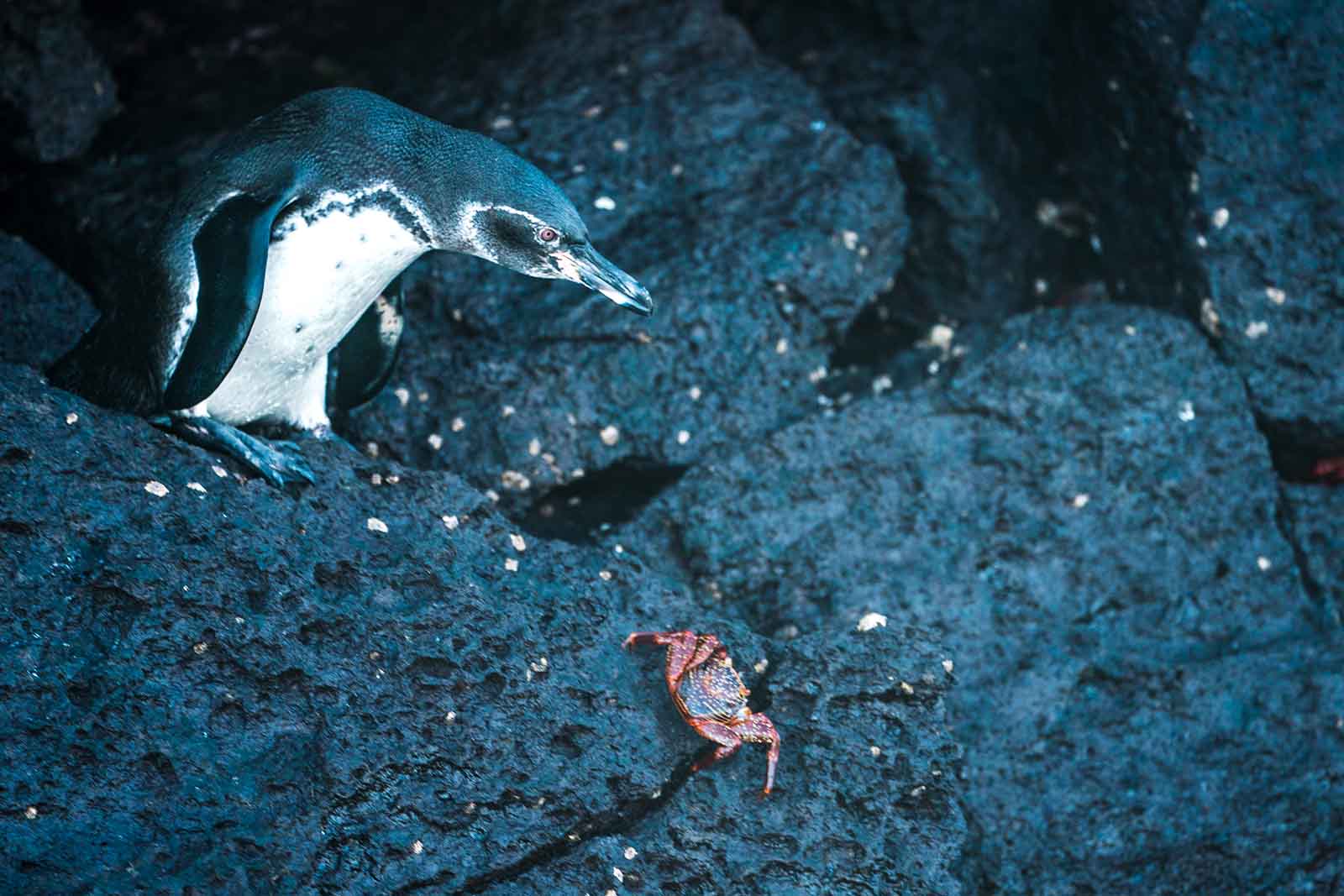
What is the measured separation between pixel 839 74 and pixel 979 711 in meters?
2.43

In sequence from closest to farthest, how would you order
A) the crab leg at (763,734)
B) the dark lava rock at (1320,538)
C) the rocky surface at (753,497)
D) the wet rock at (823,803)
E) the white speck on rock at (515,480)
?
the rocky surface at (753,497) → the wet rock at (823,803) → the crab leg at (763,734) → the white speck on rock at (515,480) → the dark lava rock at (1320,538)

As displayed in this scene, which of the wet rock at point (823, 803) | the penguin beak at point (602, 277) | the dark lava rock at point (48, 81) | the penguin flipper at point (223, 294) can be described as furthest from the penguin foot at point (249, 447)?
the dark lava rock at point (48, 81)

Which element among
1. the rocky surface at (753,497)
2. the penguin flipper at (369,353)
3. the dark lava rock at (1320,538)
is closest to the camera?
the rocky surface at (753,497)

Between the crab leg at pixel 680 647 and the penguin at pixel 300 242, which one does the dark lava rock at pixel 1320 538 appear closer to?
the crab leg at pixel 680 647

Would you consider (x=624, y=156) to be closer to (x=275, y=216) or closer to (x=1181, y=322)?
(x=275, y=216)

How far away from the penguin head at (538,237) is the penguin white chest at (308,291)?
0.56 ft

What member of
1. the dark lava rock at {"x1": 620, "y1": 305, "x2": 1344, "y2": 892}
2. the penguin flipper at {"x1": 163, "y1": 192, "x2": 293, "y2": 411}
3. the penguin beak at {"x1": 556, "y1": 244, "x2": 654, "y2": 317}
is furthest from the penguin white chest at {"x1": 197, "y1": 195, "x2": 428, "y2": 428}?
the dark lava rock at {"x1": 620, "y1": 305, "x2": 1344, "y2": 892}

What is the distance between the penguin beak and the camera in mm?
3047

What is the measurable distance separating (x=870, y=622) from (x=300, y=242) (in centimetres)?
159

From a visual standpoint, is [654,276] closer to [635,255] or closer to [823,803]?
[635,255]

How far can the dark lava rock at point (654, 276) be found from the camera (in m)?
3.79

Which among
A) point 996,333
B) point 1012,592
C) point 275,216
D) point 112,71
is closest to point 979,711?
point 1012,592

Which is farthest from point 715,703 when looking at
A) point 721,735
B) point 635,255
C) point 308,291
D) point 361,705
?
point 635,255

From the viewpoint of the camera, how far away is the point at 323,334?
10.4 ft
